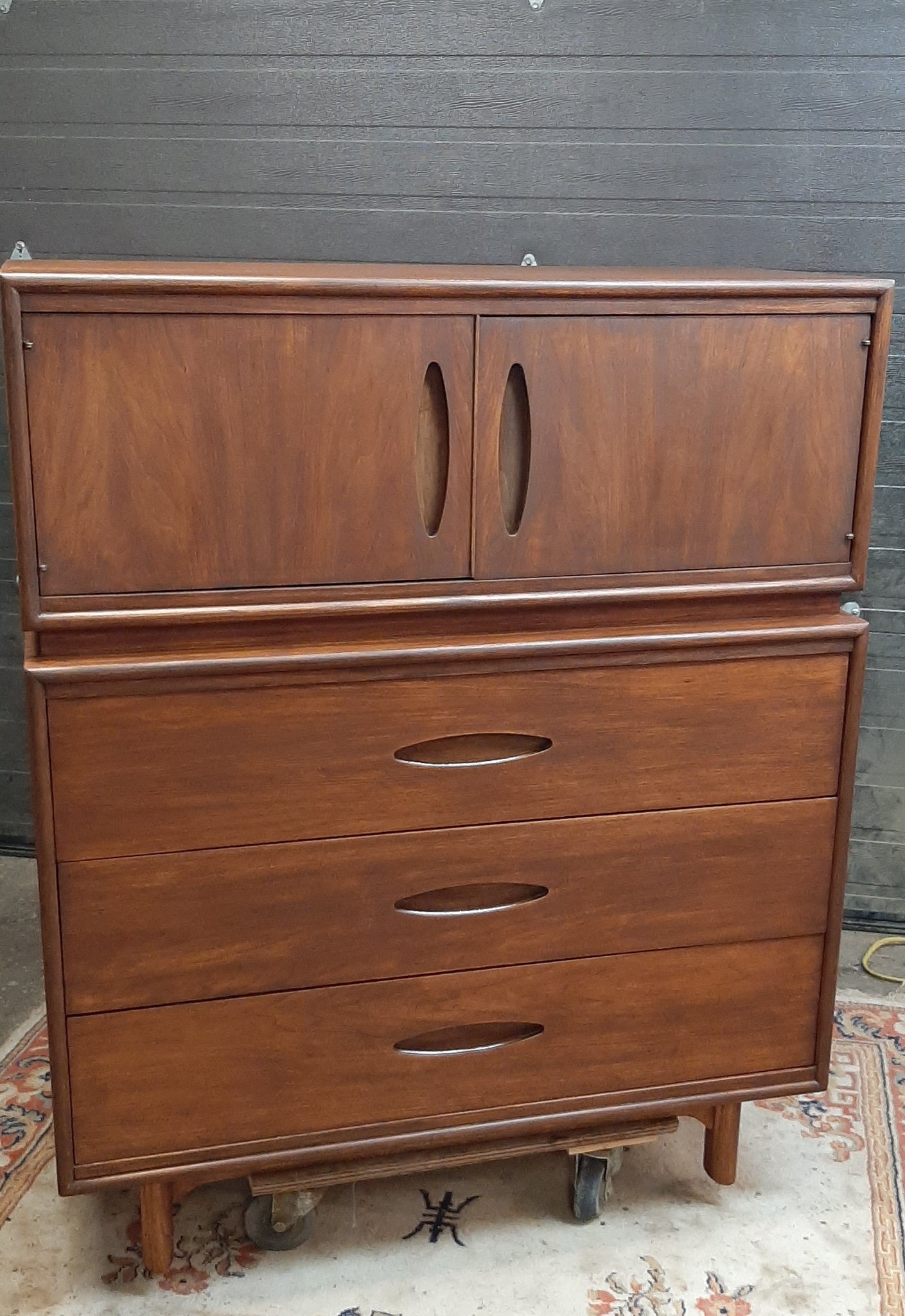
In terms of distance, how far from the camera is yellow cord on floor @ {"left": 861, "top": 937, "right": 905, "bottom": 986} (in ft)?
7.38

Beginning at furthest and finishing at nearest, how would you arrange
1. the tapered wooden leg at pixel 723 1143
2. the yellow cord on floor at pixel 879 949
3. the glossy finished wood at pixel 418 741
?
the yellow cord on floor at pixel 879 949, the tapered wooden leg at pixel 723 1143, the glossy finished wood at pixel 418 741

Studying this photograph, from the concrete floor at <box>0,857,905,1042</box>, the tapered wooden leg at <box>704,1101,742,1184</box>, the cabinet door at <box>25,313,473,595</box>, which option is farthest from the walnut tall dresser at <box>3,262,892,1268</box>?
the concrete floor at <box>0,857,905,1042</box>

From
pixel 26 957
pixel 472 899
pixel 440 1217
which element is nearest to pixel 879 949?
pixel 440 1217

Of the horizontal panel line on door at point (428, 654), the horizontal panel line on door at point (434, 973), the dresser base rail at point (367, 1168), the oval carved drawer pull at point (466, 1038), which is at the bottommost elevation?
the dresser base rail at point (367, 1168)

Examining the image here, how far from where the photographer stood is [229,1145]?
144 cm

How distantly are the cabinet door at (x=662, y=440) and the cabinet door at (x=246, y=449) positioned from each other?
0.20 ft

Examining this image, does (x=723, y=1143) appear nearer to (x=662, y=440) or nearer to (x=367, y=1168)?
(x=367, y=1168)

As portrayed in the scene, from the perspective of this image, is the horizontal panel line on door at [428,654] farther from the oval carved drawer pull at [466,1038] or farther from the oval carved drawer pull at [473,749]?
the oval carved drawer pull at [466,1038]

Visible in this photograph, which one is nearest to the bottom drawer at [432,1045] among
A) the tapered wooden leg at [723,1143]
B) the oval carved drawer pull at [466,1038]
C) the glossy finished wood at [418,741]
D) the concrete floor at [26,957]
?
the oval carved drawer pull at [466,1038]

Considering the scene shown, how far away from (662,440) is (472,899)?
1.98 feet

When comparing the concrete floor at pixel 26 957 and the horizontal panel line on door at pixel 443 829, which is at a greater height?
the horizontal panel line on door at pixel 443 829

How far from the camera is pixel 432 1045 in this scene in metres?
1.49

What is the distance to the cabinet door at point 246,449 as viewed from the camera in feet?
4.01

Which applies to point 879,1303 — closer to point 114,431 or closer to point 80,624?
point 80,624
